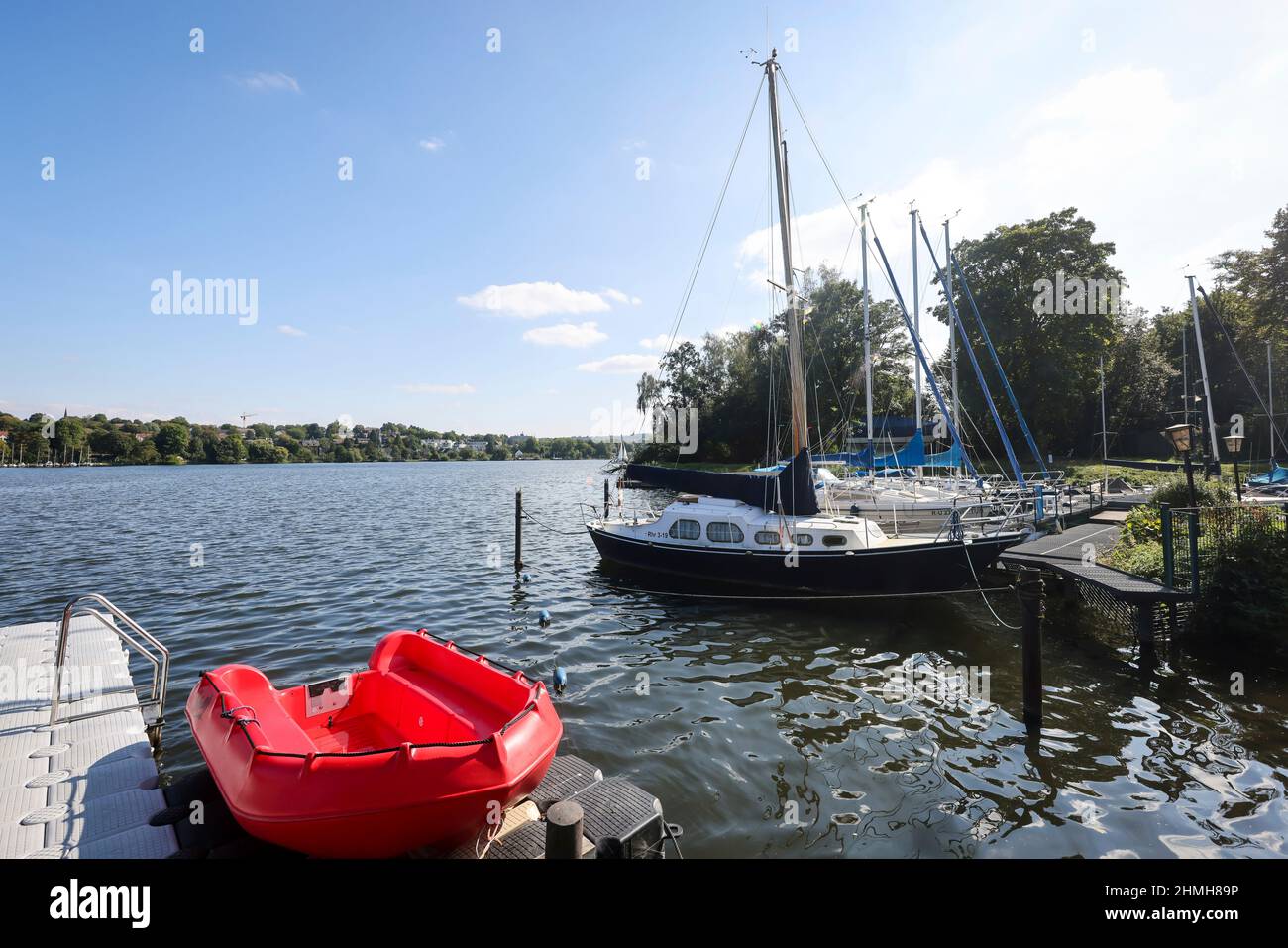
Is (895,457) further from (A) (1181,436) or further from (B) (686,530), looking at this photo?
(B) (686,530)

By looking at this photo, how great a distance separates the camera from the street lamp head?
1246 cm

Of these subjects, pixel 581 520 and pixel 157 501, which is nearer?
pixel 581 520

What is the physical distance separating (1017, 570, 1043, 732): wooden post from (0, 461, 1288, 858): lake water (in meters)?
0.41

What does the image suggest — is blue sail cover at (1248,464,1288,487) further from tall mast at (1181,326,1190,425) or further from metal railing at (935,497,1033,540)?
metal railing at (935,497,1033,540)

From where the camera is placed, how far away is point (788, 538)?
Result: 1550 cm

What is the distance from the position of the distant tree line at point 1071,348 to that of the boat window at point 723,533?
70.7ft

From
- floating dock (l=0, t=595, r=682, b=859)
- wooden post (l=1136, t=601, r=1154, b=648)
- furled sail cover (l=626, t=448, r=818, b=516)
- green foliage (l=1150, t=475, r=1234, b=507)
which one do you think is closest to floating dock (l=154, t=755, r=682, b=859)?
floating dock (l=0, t=595, r=682, b=859)

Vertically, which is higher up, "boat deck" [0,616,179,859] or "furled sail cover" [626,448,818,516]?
"furled sail cover" [626,448,818,516]

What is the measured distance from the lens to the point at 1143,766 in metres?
7.41

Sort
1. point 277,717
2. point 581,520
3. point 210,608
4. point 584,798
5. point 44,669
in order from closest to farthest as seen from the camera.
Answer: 1. point 584,798
2. point 277,717
3. point 44,669
4. point 210,608
5. point 581,520

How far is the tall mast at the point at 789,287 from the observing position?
53.8 feet
